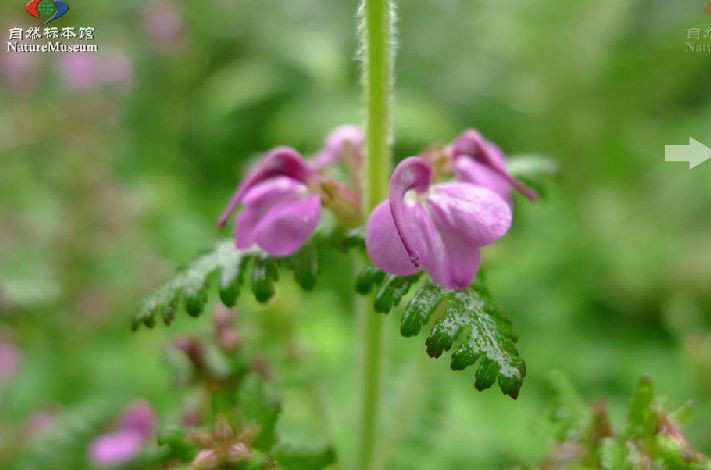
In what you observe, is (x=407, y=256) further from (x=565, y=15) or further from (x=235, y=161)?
(x=565, y=15)

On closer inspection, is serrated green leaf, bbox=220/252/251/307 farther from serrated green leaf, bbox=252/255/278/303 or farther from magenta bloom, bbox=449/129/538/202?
magenta bloom, bbox=449/129/538/202

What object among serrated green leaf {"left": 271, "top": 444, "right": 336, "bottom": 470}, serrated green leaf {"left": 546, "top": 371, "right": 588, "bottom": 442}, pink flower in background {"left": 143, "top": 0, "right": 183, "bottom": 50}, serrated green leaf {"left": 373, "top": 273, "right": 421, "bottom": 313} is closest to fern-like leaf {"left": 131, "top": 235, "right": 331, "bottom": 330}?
serrated green leaf {"left": 373, "top": 273, "right": 421, "bottom": 313}

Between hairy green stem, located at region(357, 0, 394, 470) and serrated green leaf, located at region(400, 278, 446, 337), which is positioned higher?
hairy green stem, located at region(357, 0, 394, 470)

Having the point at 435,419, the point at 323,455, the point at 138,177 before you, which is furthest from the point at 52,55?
the point at 323,455

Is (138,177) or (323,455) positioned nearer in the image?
(323,455)

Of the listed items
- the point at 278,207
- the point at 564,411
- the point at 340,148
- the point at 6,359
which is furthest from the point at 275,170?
the point at 6,359

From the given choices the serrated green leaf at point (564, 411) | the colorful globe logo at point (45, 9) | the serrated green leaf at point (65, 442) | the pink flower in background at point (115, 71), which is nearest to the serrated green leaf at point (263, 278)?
the serrated green leaf at point (564, 411)
